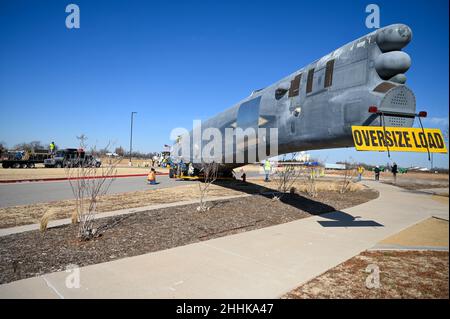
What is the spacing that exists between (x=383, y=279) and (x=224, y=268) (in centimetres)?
246

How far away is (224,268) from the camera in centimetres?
473

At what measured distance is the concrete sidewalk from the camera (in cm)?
385

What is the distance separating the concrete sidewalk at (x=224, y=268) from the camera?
3850 mm

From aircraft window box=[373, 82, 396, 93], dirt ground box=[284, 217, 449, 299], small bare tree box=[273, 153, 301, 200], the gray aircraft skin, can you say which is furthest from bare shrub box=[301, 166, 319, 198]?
aircraft window box=[373, 82, 396, 93]

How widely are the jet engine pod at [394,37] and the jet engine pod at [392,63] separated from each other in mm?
96

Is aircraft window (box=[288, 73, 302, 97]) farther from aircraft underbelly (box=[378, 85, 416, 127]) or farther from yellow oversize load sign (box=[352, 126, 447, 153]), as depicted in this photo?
yellow oversize load sign (box=[352, 126, 447, 153])

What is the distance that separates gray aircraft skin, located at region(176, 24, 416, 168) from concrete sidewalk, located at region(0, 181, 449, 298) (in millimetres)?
1768

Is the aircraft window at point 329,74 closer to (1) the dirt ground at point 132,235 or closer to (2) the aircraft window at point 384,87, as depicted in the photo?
(2) the aircraft window at point 384,87

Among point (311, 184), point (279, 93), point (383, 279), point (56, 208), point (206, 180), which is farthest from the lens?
point (311, 184)

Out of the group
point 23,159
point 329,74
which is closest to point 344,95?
point 329,74

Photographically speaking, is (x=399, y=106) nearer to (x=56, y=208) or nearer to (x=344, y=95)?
(x=344, y=95)

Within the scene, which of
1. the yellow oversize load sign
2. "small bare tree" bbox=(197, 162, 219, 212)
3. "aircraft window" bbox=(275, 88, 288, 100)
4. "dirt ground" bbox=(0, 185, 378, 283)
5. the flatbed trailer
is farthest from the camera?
the flatbed trailer

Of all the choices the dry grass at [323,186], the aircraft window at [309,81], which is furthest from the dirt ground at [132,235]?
the dry grass at [323,186]
